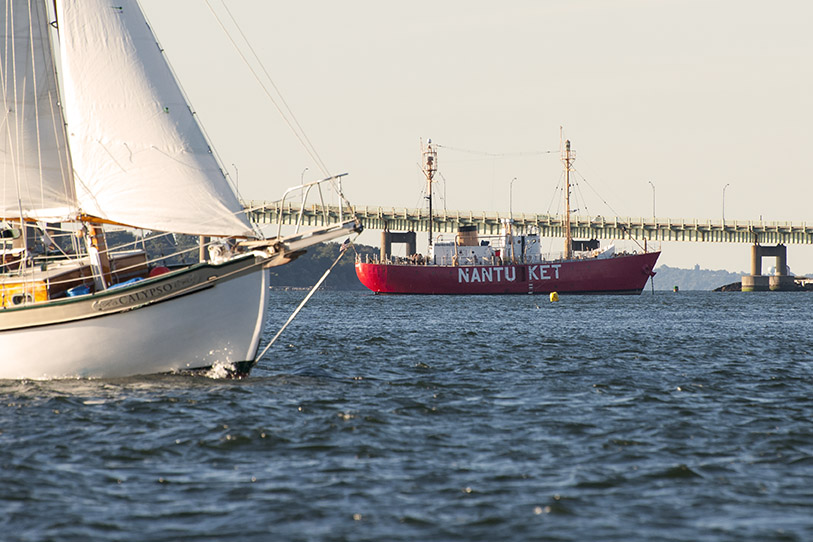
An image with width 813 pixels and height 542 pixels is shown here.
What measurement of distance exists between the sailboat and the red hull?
9344 cm

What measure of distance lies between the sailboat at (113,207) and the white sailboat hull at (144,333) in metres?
0.03

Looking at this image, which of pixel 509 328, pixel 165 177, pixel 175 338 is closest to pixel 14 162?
pixel 165 177

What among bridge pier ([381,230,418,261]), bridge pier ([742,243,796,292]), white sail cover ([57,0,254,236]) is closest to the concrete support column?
bridge pier ([742,243,796,292])

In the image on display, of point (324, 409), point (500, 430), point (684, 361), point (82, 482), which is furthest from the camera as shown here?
point (684, 361)

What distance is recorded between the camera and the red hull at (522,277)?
377ft

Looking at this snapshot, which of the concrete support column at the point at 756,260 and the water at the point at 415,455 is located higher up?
the concrete support column at the point at 756,260

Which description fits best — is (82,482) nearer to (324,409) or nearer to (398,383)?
(324,409)

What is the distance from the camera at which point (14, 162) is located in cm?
2247

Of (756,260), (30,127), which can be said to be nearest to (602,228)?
(756,260)

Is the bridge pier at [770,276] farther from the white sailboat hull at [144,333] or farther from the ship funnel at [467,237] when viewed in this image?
the white sailboat hull at [144,333]

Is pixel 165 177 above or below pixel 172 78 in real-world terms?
below

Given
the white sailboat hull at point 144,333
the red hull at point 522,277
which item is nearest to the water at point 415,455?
the white sailboat hull at point 144,333

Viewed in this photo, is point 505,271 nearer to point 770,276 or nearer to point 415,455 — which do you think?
point 770,276

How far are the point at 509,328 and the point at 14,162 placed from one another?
27836mm
